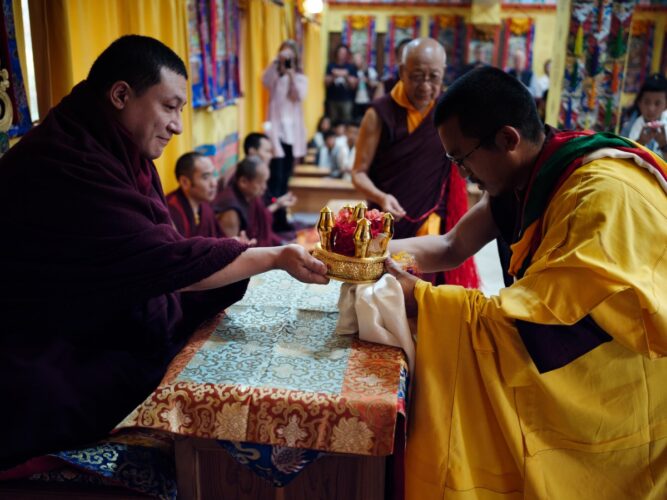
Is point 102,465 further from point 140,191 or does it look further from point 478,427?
point 478,427

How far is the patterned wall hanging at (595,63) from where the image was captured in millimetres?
4594

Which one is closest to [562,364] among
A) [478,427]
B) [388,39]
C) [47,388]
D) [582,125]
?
[478,427]

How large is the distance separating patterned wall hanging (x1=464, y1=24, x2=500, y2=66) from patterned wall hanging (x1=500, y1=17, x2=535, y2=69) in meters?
0.12

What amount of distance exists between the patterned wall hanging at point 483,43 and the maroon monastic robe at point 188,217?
28.7 feet

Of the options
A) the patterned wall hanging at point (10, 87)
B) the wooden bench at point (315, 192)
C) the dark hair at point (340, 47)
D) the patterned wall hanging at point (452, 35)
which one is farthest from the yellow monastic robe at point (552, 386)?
the patterned wall hanging at point (452, 35)

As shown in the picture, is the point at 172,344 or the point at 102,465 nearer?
the point at 102,465

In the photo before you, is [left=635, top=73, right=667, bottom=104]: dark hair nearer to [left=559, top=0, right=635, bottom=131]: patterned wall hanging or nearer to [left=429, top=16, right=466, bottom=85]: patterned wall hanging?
[left=559, top=0, right=635, bottom=131]: patterned wall hanging

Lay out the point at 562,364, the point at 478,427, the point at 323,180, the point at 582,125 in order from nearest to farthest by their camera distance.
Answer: the point at 562,364 < the point at 478,427 < the point at 582,125 < the point at 323,180

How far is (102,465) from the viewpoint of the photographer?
1644 mm

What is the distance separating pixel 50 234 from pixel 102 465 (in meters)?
0.60

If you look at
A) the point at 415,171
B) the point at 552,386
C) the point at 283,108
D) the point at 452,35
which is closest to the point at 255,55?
the point at 283,108

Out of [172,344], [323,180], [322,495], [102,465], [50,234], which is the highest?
[50,234]

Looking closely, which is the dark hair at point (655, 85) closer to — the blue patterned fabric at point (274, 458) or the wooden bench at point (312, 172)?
the wooden bench at point (312, 172)

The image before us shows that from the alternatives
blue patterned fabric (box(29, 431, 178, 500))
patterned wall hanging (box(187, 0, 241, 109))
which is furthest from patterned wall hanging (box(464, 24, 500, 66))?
blue patterned fabric (box(29, 431, 178, 500))
